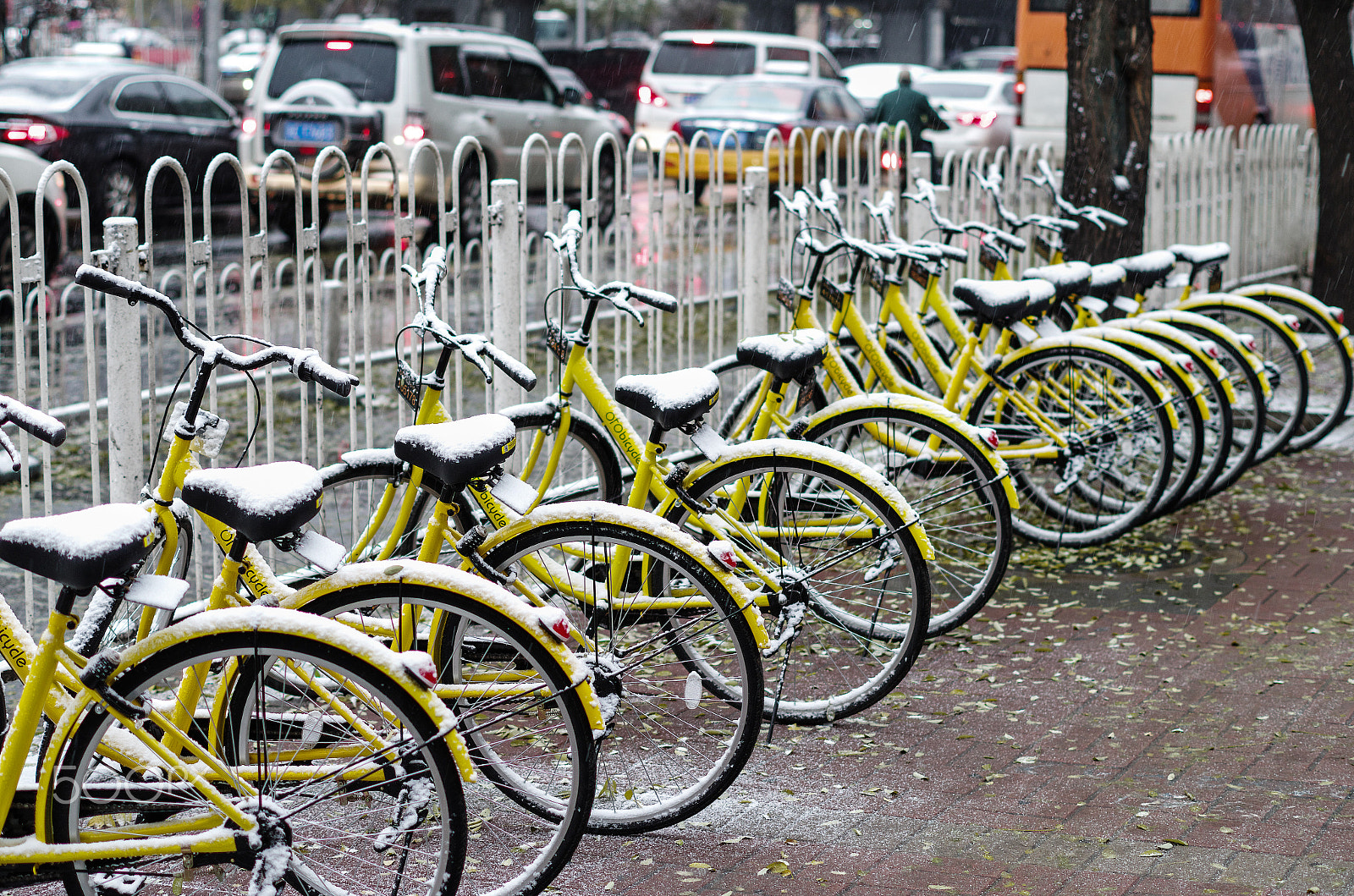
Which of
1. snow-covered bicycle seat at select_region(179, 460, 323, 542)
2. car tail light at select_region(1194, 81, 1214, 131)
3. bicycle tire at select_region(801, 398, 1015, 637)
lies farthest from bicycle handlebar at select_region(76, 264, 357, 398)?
car tail light at select_region(1194, 81, 1214, 131)

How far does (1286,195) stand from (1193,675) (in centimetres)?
942

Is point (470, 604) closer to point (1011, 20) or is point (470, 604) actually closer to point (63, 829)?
point (63, 829)

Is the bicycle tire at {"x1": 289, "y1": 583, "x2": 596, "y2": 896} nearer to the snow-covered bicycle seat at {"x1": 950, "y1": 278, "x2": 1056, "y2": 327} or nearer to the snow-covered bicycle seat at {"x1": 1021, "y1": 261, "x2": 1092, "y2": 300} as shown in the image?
the snow-covered bicycle seat at {"x1": 950, "y1": 278, "x2": 1056, "y2": 327}

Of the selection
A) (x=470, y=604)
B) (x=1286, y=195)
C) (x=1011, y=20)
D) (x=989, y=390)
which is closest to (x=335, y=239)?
(x=1286, y=195)

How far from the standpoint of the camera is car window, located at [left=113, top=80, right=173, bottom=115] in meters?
15.9

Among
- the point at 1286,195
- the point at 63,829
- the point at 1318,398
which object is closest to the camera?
the point at 63,829

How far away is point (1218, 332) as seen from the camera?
7.03 m

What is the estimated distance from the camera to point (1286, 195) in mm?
13555

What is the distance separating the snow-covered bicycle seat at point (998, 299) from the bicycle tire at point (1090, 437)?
0.18 meters

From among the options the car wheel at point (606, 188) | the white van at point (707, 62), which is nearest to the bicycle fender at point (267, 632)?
the car wheel at point (606, 188)

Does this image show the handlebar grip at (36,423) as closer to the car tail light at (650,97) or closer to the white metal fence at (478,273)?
the white metal fence at (478,273)

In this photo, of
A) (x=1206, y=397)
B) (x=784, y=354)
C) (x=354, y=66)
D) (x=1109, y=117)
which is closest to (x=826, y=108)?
(x=354, y=66)

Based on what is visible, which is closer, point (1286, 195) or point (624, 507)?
point (624, 507)

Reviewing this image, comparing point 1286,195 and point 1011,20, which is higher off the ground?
point 1011,20
